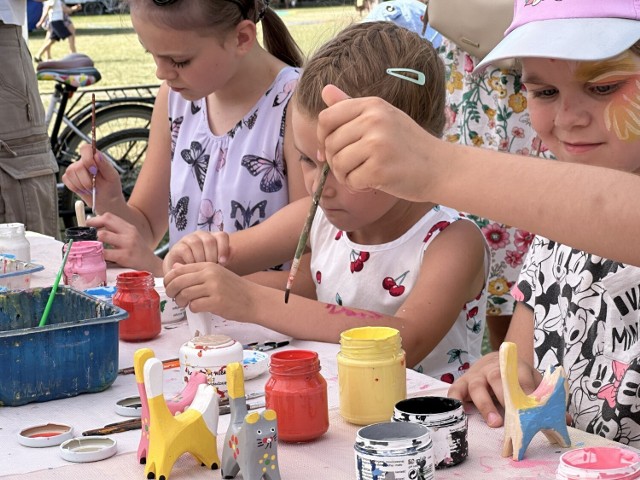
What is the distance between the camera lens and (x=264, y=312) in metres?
2.00

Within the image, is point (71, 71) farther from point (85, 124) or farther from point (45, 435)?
point (45, 435)

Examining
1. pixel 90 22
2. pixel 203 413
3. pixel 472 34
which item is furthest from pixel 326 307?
pixel 90 22

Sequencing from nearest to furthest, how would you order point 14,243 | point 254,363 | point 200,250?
point 254,363, point 200,250, point 14,243

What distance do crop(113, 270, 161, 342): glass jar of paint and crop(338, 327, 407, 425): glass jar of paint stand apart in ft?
2.02

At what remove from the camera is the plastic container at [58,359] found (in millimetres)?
1634

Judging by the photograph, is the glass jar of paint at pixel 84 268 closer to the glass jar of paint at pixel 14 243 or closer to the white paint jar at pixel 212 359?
the glass jar of paint at pixel 14 243

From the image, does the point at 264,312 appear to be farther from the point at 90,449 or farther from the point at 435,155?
the point at 435,155

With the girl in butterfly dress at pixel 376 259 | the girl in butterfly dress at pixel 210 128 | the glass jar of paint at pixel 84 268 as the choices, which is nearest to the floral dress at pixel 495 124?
the girl in butterfly dress at pixel 210 128

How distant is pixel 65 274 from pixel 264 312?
55 cm

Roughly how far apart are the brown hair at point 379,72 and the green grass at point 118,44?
911 centimetres

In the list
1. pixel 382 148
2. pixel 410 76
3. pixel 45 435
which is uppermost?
pixel 410 76

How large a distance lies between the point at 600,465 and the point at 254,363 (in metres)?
0.69

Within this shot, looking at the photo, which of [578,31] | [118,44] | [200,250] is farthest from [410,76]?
[118,44]

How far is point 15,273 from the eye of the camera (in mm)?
2213
